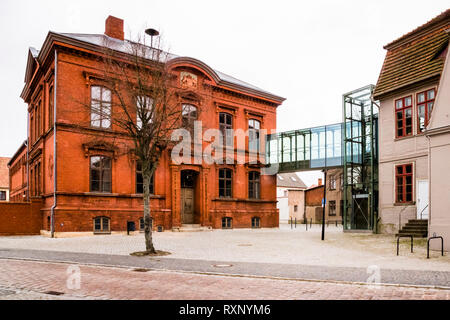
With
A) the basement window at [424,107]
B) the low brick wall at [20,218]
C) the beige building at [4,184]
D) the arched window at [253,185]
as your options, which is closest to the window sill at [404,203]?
the basement window at [424,107]

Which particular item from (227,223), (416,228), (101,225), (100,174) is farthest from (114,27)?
(416,228)

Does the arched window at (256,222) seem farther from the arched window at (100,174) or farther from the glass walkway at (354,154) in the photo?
the arched window at (100,174)

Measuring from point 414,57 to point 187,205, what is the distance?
53.8ft

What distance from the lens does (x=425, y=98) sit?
2047cm

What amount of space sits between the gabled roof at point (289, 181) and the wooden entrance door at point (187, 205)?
34865mm

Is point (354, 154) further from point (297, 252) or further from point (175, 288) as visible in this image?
point (175, 288)

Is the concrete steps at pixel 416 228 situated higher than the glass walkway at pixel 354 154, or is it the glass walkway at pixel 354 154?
the glass walkway at pixel 354 154

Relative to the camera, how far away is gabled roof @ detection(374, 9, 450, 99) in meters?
20.1

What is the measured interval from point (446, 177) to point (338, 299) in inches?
401

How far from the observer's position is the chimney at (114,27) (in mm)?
28516

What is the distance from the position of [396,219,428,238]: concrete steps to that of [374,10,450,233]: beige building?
0.51 metres

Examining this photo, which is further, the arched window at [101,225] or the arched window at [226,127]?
the arched window at [226,127]

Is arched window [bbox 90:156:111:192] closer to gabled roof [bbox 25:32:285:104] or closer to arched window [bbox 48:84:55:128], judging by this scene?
arched window [bbox 48:84:55:128]
